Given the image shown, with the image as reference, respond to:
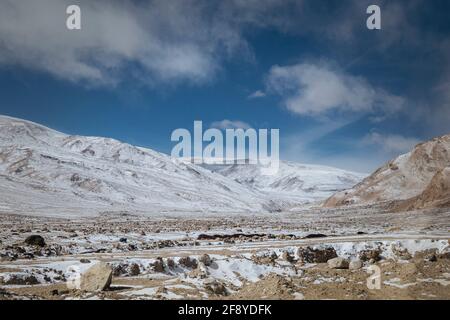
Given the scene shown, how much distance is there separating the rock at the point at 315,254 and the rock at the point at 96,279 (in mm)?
12664

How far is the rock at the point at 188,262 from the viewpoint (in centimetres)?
2205

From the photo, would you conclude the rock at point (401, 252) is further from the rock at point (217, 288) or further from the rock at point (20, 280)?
the rock at point (20, 280)

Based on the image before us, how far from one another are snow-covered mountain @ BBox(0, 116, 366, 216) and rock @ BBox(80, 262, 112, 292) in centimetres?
7011

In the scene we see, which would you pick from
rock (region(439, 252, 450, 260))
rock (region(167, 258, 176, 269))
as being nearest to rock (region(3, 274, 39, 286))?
rock (region(167, 258, 176, 269))

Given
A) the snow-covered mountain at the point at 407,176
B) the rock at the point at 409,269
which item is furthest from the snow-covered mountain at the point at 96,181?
the rock at the point at 409,269

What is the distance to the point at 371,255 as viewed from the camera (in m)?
24.4

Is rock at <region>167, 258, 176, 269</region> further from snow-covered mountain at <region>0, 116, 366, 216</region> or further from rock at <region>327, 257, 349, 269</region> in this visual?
snow-covered mountain at <region>0, 116, 366, 216</region>

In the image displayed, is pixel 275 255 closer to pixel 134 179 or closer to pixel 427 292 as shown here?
pixel 427 292

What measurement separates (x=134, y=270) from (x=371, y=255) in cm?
1329

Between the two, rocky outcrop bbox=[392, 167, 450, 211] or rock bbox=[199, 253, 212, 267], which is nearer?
rock bbox=[199, 253, 212, 267]

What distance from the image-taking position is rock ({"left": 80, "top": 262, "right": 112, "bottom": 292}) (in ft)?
50.1

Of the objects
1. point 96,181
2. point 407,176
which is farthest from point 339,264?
point 96,181

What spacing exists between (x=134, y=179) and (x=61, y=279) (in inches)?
5297
